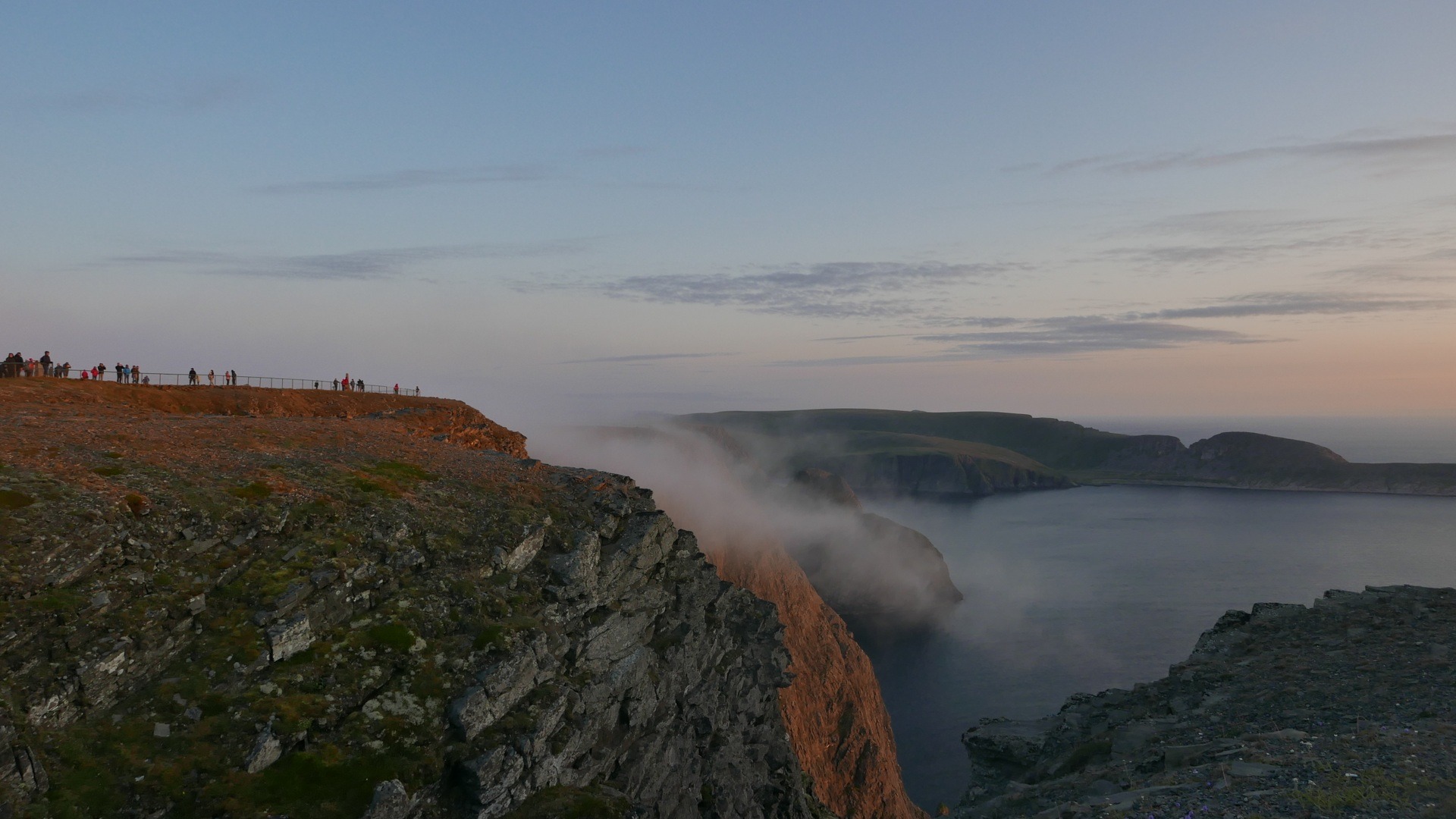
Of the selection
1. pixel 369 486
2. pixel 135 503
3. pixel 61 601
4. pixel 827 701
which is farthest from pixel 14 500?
pixel 827 701

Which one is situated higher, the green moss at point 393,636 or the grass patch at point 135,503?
the grass patch at point 135,503

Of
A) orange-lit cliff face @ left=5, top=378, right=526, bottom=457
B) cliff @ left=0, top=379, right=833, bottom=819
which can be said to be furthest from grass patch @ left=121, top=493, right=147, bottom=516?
orange-lit cliff face @ left=5, top=378, right=526, bottom=457

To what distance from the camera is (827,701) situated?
85938 millimetres

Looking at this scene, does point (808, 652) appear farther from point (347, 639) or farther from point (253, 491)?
point (347, 639)

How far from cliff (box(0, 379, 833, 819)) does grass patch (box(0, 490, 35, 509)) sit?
11 centimetres

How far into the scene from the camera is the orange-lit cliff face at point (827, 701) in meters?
78.4

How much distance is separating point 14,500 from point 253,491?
22.8 feet

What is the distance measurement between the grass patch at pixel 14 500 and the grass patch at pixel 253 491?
580cm

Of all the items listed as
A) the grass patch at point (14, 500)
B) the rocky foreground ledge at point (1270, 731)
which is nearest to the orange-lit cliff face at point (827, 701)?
the rocky foreground ledge at point (1270, 731)

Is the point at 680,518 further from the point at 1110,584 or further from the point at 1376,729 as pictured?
the point at 1110,584

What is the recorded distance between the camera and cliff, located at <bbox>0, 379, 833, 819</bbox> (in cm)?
1944

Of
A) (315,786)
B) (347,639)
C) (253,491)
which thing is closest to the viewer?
(315,786)

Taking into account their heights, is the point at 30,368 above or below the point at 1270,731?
above

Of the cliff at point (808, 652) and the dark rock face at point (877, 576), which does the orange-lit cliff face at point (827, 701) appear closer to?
the cliff at point (808, 652)
